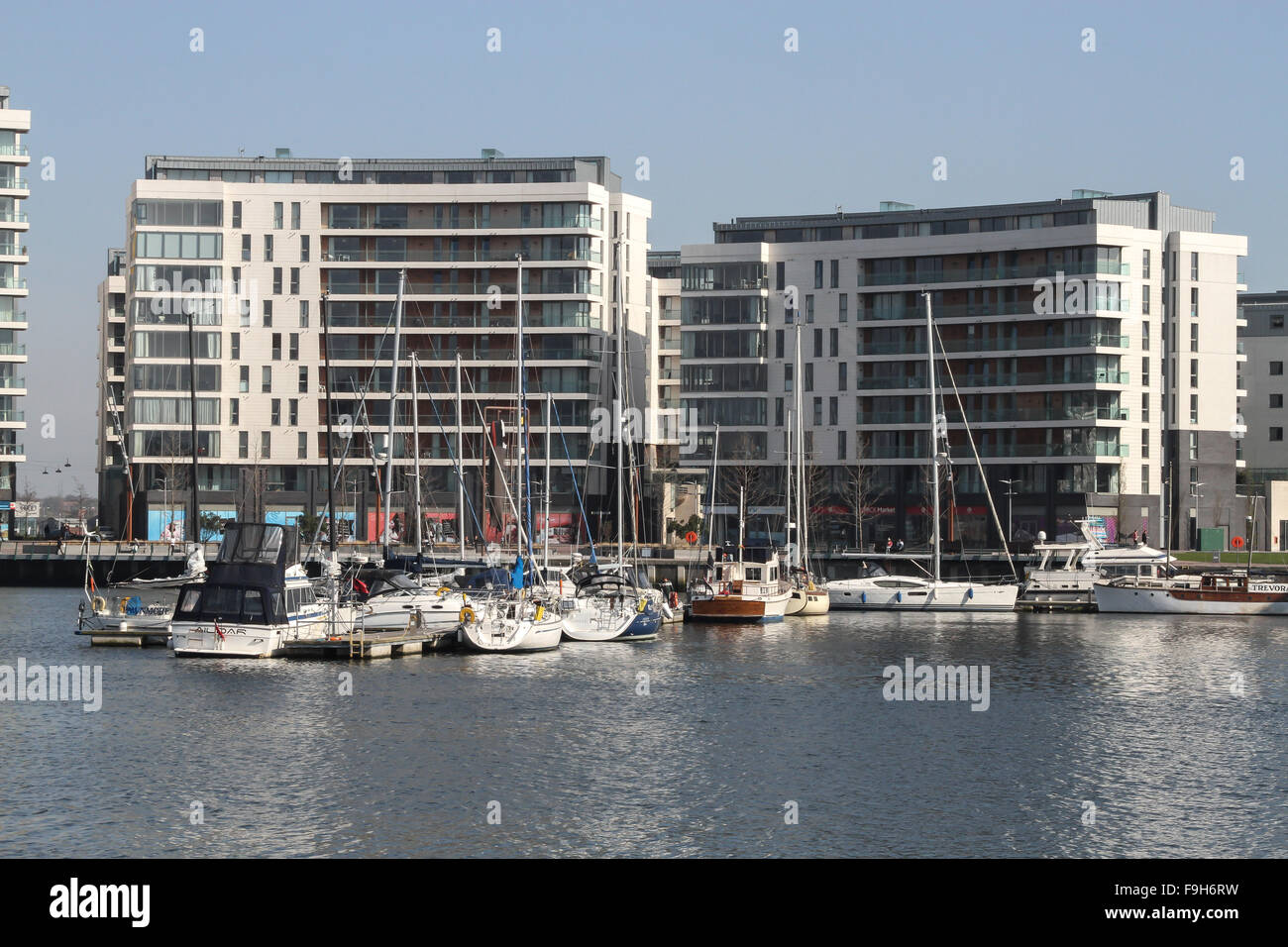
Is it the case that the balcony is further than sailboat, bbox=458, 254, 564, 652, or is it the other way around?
the balcony

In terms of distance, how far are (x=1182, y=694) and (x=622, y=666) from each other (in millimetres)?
21178

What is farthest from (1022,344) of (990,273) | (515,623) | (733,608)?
(515,623)

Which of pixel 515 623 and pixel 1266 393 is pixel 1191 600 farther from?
pixel 1266 393

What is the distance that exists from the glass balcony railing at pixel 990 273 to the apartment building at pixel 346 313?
25221 millimetres

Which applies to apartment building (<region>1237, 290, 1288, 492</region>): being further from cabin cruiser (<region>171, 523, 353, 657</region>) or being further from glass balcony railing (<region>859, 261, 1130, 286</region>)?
cabin cruiser (<region>171, 523, 353, 657</region>)

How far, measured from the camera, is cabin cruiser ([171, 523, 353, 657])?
59875mm

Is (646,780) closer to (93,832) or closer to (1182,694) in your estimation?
(93,832)


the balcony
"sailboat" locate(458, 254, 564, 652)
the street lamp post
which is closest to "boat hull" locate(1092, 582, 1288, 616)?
the street lamp post

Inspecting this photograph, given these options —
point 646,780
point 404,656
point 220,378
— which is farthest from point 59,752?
point 220,378

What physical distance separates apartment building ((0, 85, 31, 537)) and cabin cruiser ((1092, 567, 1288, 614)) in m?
94.6

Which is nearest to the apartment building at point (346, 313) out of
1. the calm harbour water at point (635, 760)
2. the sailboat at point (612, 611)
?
the sailboat at point (612, 611)

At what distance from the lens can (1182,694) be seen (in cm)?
5528

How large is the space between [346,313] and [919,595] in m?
69.4
